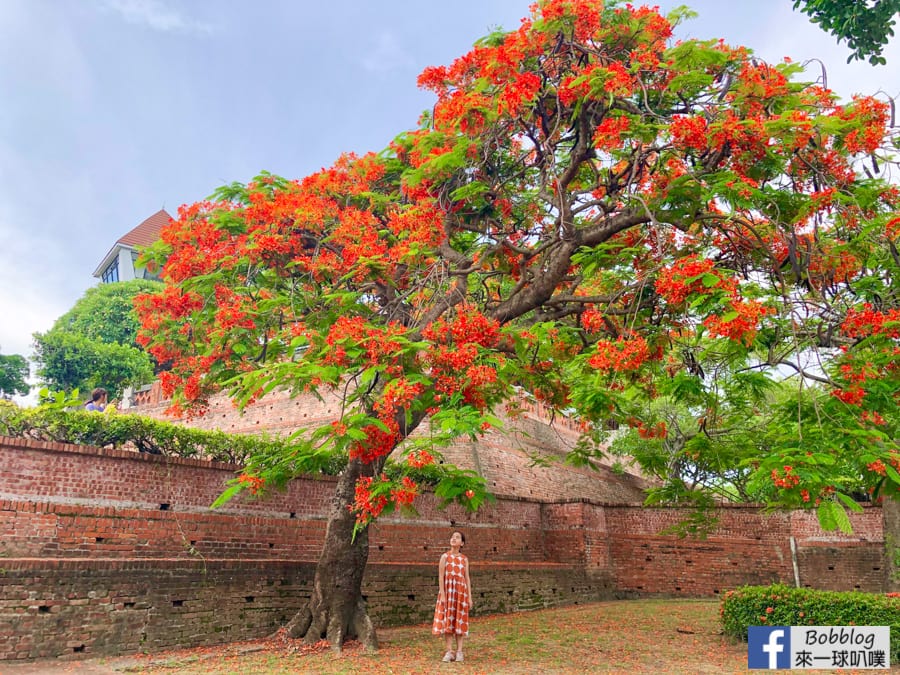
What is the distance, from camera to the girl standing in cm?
812

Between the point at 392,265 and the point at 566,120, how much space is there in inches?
116

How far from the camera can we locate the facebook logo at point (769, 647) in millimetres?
8273

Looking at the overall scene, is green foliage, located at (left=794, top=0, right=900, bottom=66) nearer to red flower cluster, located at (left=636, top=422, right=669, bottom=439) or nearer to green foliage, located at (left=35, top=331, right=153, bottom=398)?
red flower cluster, located at (left=636, top=422, right=669, bottom=439)

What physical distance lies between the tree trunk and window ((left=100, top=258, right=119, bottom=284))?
136 ft

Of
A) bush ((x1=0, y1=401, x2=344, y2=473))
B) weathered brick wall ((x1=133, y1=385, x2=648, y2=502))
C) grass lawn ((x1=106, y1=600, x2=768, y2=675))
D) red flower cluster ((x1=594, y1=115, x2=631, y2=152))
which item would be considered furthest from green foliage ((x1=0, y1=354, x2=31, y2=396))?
Result: red flower cluster ((x1=594, y1=115, x2=631, y2=152))

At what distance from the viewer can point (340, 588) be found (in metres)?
8.88

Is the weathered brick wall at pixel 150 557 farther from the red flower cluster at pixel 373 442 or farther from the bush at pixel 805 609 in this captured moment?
the bush at pixel 805 609

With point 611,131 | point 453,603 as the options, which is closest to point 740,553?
point 453,603

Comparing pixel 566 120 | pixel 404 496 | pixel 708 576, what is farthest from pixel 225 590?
pixel 708 576

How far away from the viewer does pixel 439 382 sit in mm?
7582

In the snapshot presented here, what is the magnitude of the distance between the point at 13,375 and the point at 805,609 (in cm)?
3680

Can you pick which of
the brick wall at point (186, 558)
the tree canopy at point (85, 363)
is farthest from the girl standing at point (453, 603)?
the tree canopy at point (85, 363)

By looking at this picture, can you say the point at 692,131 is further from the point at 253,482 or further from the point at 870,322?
the point at 253,482

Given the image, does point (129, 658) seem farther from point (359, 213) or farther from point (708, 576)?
point (708, 576)
